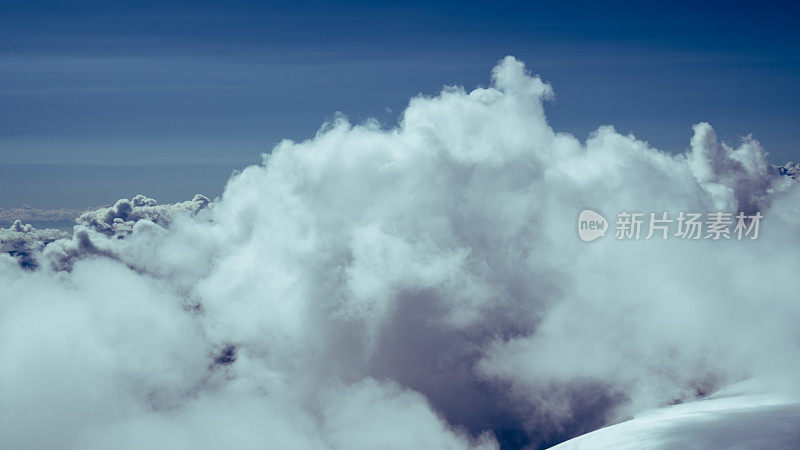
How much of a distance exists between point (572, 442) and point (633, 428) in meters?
5.79

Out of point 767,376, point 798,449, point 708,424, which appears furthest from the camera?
point 767,376

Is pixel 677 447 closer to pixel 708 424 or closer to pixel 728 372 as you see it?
pixel 708 424

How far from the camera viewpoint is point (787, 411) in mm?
63219

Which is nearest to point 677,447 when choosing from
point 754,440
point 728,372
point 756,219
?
point 754,440

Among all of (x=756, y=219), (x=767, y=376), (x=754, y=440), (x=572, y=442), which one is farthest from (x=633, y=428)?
(x=767, y=376)

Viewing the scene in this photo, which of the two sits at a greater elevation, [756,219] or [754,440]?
[756,219]

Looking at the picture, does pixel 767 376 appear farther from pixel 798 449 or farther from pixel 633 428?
pixel 798 449

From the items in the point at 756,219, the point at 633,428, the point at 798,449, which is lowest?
the point at 798,449

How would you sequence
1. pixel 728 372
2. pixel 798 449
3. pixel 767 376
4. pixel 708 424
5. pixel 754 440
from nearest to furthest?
pixel 798 449 → pixel 754 440 → pixel 708 424 → pixel 767 376 → pixel 728 372

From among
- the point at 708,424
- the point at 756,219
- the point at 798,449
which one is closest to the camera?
the point at 798,449

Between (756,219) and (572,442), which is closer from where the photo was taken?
(572,442)

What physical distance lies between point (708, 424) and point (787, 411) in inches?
352

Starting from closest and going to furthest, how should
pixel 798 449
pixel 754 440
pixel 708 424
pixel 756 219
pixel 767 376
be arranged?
pixel 798 449 < pixel 754 440 < pixel 708 424 < pixel 756 219 < pixel 767 376

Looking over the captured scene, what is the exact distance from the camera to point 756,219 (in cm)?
8775
